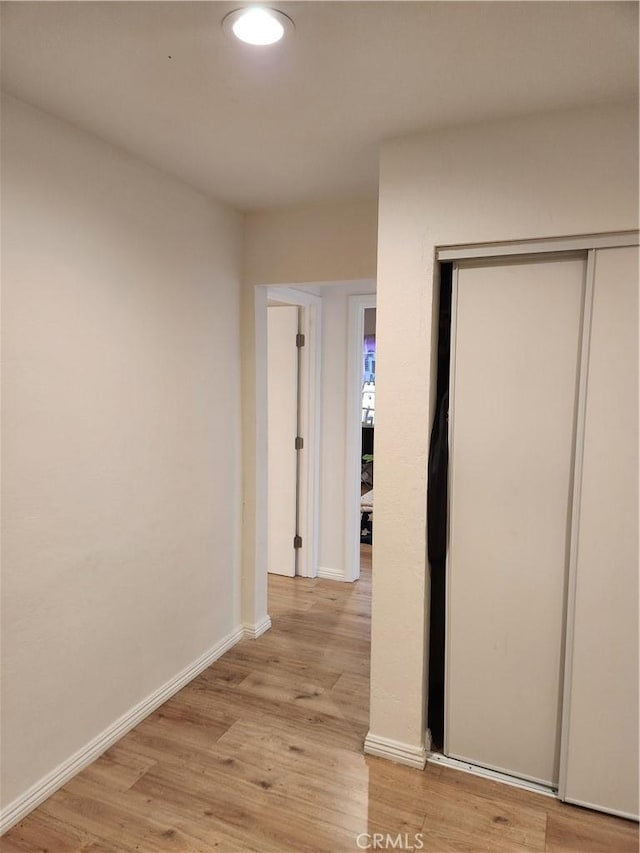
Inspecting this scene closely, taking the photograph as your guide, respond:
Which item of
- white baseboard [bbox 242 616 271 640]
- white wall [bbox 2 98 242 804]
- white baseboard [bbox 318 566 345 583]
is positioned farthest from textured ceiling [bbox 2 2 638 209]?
white baseboard [bbox 318 566 345 583]

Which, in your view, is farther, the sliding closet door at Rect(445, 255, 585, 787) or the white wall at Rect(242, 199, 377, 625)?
the white wall at Rect(242, 199, 377, 625)

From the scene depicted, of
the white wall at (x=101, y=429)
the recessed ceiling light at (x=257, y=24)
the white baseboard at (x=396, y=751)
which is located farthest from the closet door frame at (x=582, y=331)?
the white wall at (x=101, y=429)

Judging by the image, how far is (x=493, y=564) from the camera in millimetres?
2236

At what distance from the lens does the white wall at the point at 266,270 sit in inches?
116

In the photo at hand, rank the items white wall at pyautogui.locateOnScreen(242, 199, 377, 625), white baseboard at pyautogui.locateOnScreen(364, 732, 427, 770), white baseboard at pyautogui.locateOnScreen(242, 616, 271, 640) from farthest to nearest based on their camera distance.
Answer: white baseboard at pyautogui.locateOnScreen(242, 616, 271, 640)
white wall at pyautogui.locateOnScreen(242, 199, 377, 625)
white baseboard at pyautogui.locateOnScreen(364, 732, 427, 770)

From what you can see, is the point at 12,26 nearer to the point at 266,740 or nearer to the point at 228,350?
the point at 228,350

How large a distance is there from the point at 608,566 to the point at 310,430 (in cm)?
257

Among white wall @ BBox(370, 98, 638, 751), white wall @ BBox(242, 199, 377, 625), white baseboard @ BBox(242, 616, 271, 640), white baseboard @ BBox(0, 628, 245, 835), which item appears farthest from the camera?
white baseboard @ BBox(242, 616, 271, 640)

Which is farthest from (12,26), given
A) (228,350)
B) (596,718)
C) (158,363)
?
(596,718)

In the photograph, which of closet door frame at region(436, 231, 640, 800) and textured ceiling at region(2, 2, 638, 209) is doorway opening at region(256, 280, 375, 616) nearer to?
textured ceiling at region(2, 2, 638, 209)

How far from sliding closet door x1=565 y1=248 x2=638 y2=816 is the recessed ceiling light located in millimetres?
1212

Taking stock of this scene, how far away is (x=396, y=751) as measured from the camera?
236 centimetres

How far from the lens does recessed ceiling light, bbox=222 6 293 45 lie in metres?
1.44

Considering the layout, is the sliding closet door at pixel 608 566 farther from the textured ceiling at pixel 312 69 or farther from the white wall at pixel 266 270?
the white wall at pixel 266 270
